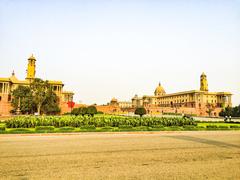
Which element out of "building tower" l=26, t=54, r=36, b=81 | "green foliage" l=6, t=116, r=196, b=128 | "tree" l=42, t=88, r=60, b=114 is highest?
"building tower" l=26, t=54, r=36, b=81

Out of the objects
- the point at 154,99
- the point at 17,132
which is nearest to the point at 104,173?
the point at 17,132

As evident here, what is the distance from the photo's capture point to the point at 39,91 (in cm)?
6194

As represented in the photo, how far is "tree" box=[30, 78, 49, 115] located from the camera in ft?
201


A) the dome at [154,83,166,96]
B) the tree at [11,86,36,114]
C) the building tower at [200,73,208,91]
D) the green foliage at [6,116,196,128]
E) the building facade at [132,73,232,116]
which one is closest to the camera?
the green foliage at [6,116,196,128]

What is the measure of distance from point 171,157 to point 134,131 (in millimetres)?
13334

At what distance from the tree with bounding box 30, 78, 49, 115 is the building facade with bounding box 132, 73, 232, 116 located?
5053 cm

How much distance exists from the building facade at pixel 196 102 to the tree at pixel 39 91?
1989 inches

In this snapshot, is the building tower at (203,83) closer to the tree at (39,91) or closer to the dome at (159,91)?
the dome at (159,91)

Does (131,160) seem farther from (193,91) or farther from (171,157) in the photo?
(193,91)

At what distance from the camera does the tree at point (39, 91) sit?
61.4 metres

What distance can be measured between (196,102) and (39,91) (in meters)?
82.0

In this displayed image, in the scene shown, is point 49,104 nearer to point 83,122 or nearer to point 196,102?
point 83,122

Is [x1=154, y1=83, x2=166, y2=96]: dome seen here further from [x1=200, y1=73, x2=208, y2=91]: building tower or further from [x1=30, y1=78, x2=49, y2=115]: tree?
[x1=30, y1=78, x2=49, y2=115]: tree

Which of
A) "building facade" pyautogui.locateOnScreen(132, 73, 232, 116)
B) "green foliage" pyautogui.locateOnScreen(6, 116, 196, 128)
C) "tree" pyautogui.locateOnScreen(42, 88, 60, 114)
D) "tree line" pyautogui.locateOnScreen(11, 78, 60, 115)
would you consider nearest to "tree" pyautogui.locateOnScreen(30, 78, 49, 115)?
"tree line" pyautogui.locateOnScreen(11, 78, 60, 115)
